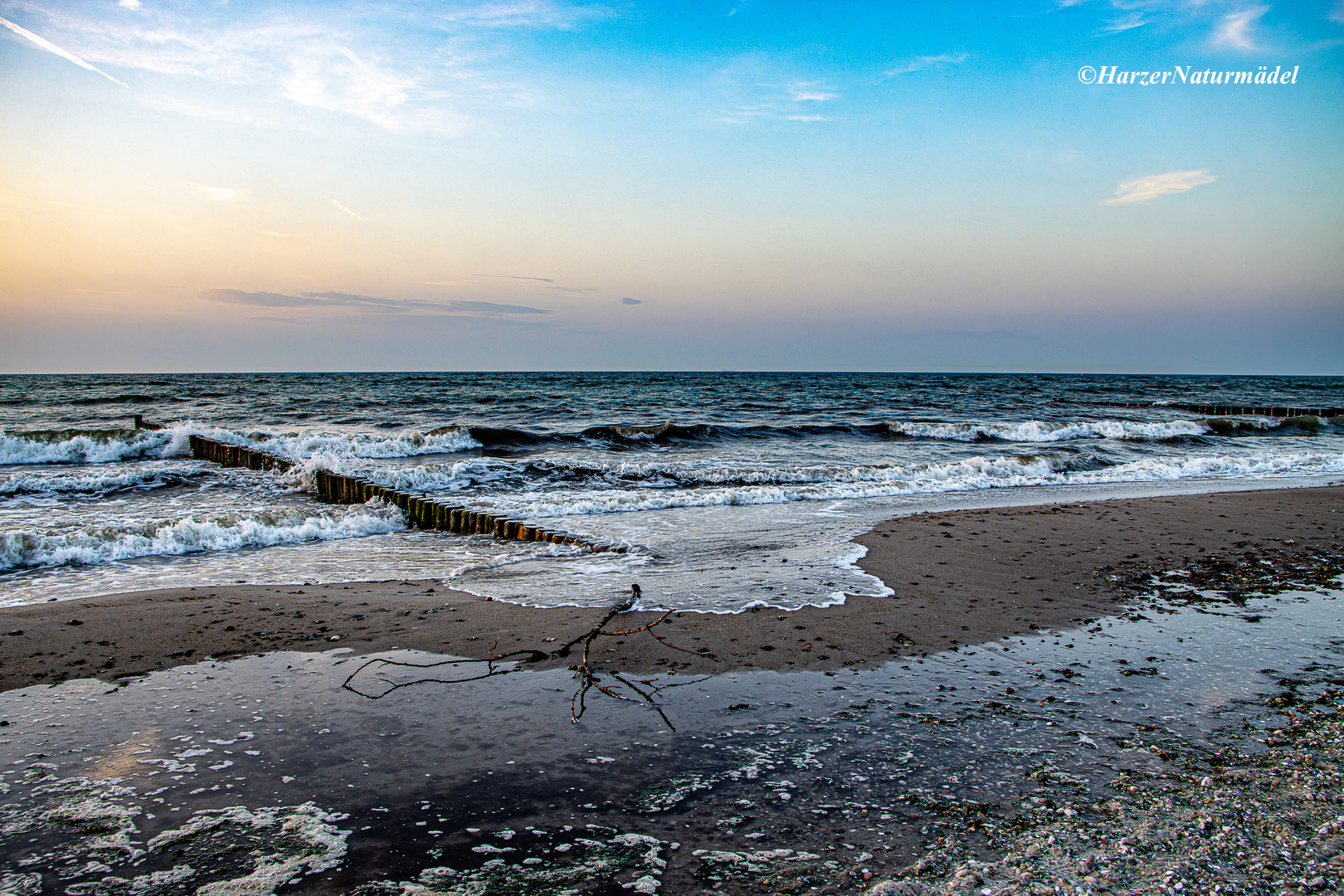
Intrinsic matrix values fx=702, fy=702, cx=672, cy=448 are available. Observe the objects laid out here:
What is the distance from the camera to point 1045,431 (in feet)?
76.9

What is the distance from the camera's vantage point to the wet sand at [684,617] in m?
4.32

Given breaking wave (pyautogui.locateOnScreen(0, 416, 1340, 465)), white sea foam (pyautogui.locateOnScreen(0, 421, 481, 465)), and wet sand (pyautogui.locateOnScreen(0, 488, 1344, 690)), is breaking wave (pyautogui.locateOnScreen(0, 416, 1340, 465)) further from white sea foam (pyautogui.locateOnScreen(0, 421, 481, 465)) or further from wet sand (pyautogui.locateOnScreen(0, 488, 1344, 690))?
wet sand (pyautogui.locateOnScreen(0, 488, 1344, 690))

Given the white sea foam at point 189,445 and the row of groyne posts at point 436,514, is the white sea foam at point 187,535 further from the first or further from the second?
the white sea foam at point 189,445

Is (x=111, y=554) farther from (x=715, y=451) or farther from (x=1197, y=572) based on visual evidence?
(x=715, y=451)

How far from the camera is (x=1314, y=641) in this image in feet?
14.7

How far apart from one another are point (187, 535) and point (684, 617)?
612 cm

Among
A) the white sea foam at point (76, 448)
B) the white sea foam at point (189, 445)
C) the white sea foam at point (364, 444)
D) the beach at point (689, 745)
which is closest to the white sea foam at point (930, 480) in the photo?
the beach at point (689, 745)

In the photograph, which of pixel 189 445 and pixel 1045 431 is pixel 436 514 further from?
pixel 1045 431

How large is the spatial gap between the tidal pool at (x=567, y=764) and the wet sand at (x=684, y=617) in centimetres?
29

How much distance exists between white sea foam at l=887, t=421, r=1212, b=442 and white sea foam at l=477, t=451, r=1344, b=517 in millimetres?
4786

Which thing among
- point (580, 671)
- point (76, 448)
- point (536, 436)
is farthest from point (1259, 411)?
point (76, 448)

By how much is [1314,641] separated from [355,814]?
5589 millimetres

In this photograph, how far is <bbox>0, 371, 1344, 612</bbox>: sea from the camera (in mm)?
6672

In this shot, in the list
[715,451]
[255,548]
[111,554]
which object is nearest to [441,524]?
[255,548]
